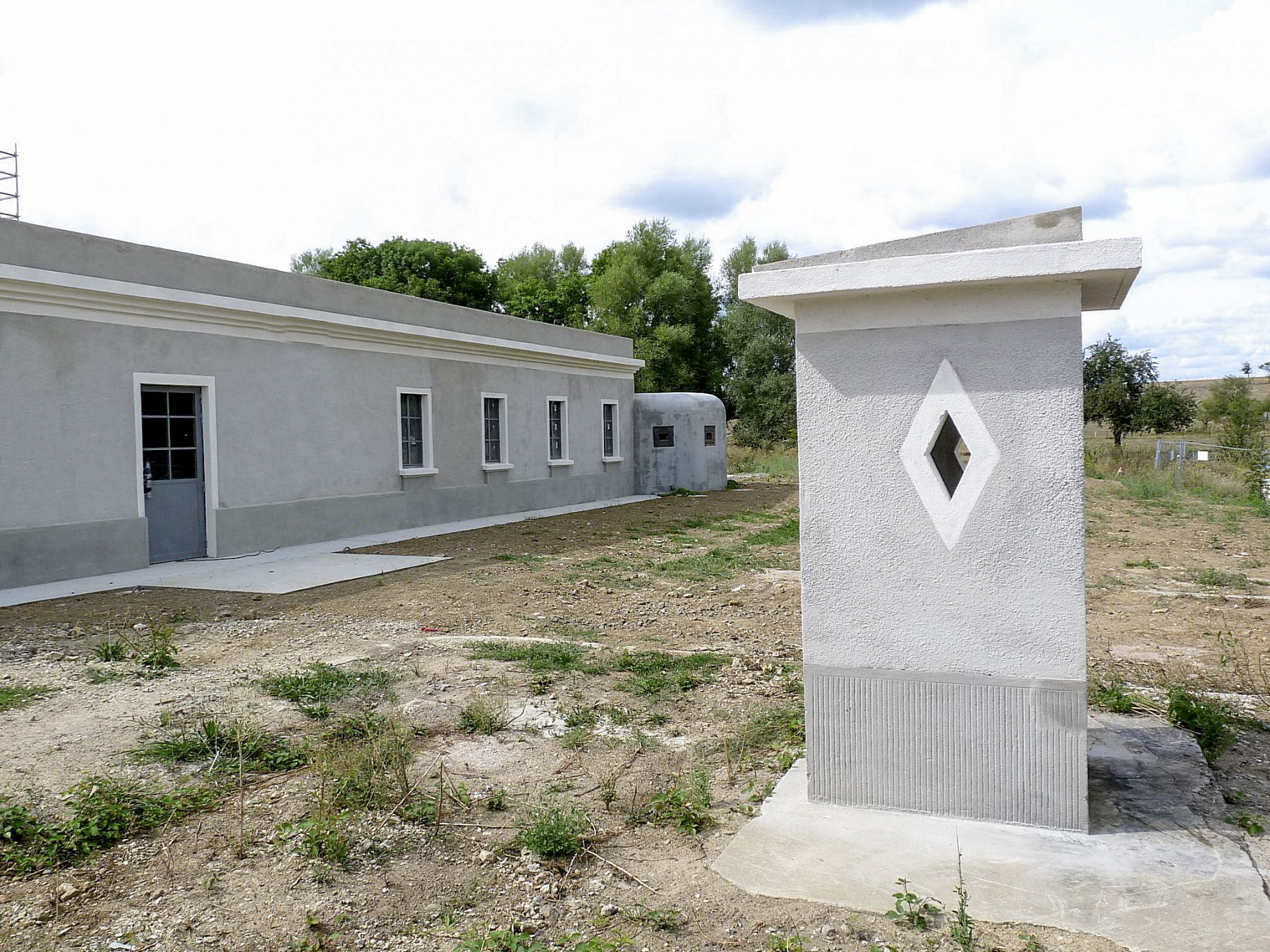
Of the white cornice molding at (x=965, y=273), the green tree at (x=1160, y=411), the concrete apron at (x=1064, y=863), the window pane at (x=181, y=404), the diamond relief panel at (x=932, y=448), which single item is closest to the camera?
the concrete apron at (x=1064, y=863)

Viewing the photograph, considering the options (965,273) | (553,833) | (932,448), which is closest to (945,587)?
(932,448)

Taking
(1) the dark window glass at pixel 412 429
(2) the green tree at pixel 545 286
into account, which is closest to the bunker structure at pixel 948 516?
(1) the dark window glass at pixel 412 429

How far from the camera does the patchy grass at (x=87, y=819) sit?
367cm

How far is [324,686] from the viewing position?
19.5 feet

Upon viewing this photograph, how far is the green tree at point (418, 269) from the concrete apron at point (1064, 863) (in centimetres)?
3455

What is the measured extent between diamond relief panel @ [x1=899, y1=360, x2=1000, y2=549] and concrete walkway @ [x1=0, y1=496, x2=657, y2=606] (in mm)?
7493

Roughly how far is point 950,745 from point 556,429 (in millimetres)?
16342

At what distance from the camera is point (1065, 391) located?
11.9 feet

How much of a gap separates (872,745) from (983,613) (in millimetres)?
711

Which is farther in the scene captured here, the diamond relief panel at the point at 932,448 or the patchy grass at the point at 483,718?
the patchy grass at the point at 483,718

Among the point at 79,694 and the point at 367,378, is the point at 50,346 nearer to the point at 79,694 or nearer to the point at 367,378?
the point at 367,378

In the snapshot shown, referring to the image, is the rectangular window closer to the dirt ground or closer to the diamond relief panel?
the dirt ground

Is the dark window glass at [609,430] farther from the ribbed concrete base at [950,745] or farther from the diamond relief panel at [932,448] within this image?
the diamond relief panel at [932,448]

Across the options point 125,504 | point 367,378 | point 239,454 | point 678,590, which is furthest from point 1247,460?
point 125,504
